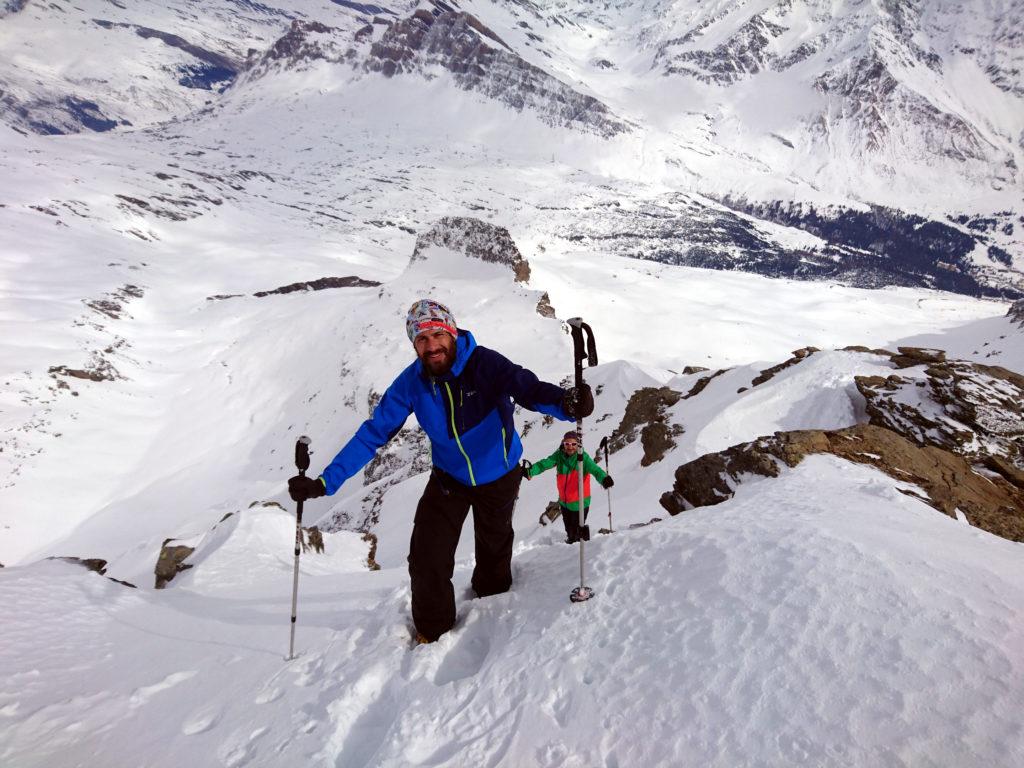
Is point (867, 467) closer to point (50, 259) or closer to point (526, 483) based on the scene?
point (526, 483)

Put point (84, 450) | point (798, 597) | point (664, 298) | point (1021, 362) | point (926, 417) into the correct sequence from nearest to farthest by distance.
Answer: point (798, 597), point (926, 417), point (1021, 362), point (84, 450), point (664, 298)

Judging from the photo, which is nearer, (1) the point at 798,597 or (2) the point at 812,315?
(1) the point at 798,597

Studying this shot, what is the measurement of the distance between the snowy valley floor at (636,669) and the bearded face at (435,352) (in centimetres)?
229

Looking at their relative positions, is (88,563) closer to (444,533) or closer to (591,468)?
(444,533)

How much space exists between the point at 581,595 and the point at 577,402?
168 cm

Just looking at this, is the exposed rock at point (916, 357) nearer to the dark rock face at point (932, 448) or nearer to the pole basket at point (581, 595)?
the dark rock face at point (932, 448)

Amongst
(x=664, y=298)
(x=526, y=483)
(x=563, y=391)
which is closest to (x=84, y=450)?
(x=526, y=483)

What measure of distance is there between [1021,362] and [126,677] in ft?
121

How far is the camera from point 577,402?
13.8 feet

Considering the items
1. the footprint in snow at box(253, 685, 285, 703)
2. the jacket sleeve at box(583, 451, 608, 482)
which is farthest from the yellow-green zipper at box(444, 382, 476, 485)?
the jacket sleeve at box(583, 451, 608, 482)

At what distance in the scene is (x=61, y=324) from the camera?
120 feet

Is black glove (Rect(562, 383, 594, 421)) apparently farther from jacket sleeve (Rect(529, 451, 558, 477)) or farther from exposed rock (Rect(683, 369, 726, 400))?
exposed rock (Rect(683, 369, 726, 400))

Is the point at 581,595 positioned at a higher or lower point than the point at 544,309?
lower

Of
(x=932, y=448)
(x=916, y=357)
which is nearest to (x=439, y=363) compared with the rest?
(x=932, y=448)
